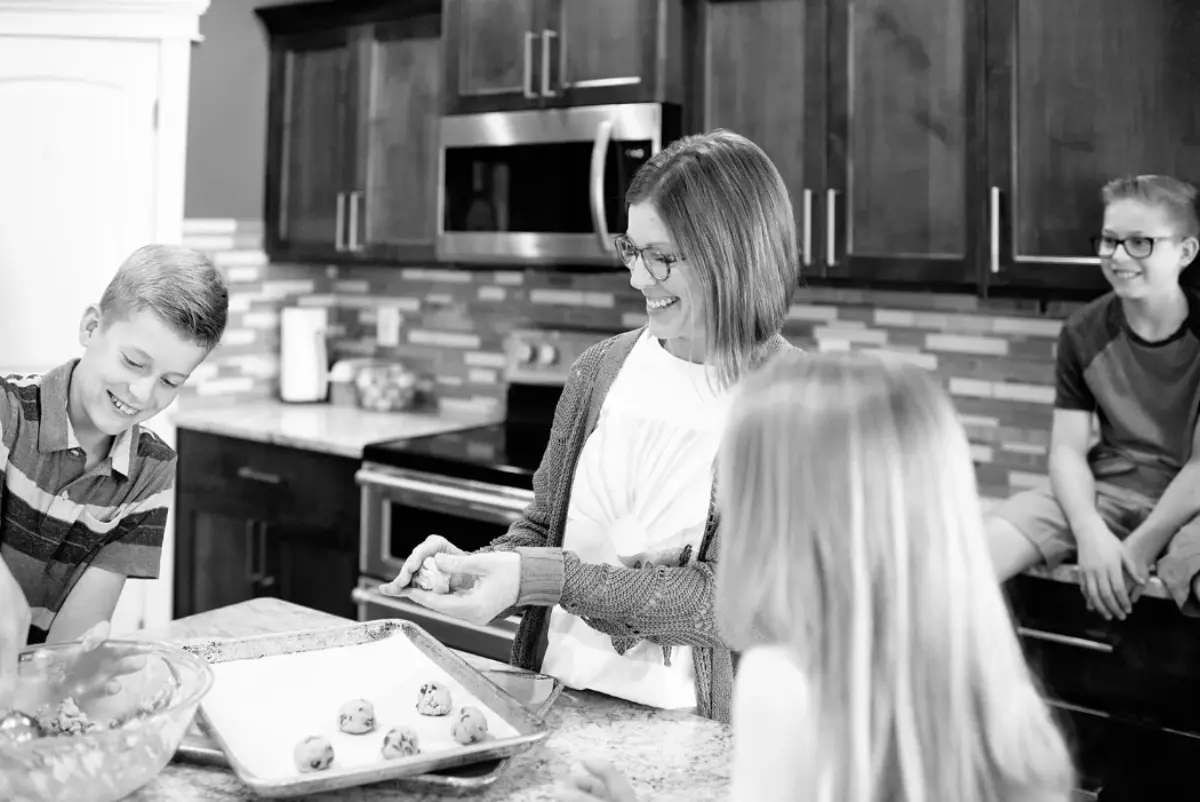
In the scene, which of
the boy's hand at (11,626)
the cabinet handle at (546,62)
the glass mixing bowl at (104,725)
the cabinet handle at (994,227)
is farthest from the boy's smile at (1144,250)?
the boy's hand at (11,626)

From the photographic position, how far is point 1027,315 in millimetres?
2971

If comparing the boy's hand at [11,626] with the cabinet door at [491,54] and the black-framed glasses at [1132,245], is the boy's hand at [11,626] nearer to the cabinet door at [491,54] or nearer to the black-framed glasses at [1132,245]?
the black-framed glasses at [1132,245]

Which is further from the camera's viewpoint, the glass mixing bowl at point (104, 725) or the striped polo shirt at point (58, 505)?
→ the striped polo shirt at point (58, 505)

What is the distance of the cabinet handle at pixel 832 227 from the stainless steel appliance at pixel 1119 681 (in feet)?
2.98

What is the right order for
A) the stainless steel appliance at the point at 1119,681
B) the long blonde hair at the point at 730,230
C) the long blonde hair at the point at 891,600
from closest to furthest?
the long blonde hair at the point at 891,600, the long blonde hair at the point at 730,230, the stainless steel appliance at the point at 1119,681

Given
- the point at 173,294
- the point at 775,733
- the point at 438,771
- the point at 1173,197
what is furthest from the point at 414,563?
the point at 1173,197

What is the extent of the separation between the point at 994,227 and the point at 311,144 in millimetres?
2405

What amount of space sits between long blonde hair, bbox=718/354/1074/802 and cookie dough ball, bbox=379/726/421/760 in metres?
0.55

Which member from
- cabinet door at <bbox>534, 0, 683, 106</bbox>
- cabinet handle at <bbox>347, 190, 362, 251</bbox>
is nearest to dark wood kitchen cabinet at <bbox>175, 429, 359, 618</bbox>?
cabinet handle at <bbox>347, 190, 362, 251</bbox>

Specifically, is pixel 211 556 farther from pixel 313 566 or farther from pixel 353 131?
pixel 353 131

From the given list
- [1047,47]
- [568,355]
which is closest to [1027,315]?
[1047,47]

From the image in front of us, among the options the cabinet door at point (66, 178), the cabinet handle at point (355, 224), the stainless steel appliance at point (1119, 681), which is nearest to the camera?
the stainless steel appliance at point (1119, 681)

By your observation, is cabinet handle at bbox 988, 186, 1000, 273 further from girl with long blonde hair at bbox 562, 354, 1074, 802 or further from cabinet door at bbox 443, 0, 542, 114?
girl with long blonde hair at bbox 562, 354, 1074, 802

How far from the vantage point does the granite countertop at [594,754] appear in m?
1.23
